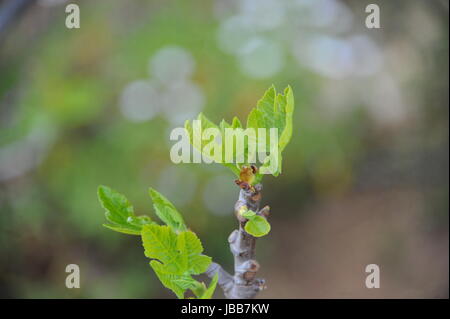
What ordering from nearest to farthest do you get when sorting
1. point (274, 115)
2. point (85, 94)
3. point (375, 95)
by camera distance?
point (274, 115)
point (85, 94)
point (375, 95)

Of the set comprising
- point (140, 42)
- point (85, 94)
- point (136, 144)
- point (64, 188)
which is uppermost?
point (140, 42)

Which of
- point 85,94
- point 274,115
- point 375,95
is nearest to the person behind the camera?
point 274,115

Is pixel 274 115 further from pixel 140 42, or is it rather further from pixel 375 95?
pixel 375 95

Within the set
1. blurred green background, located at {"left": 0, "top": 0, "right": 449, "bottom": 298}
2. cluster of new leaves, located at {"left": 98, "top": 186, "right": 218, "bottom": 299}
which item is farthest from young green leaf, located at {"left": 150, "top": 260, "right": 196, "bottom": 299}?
blurred green background, located at {"left": 0, "top": 0, "right": 449, "bottom": 298}

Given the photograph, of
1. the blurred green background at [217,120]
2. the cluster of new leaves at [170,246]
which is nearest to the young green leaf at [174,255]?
the cluster of new leaves at [170,246]

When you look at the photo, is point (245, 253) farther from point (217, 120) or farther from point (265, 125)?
point (217, 120)

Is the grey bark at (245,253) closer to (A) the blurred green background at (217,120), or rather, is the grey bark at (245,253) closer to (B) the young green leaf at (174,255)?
(B) the young green leaf at (174,255)

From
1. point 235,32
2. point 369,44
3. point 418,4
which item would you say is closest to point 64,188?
point 235,32
